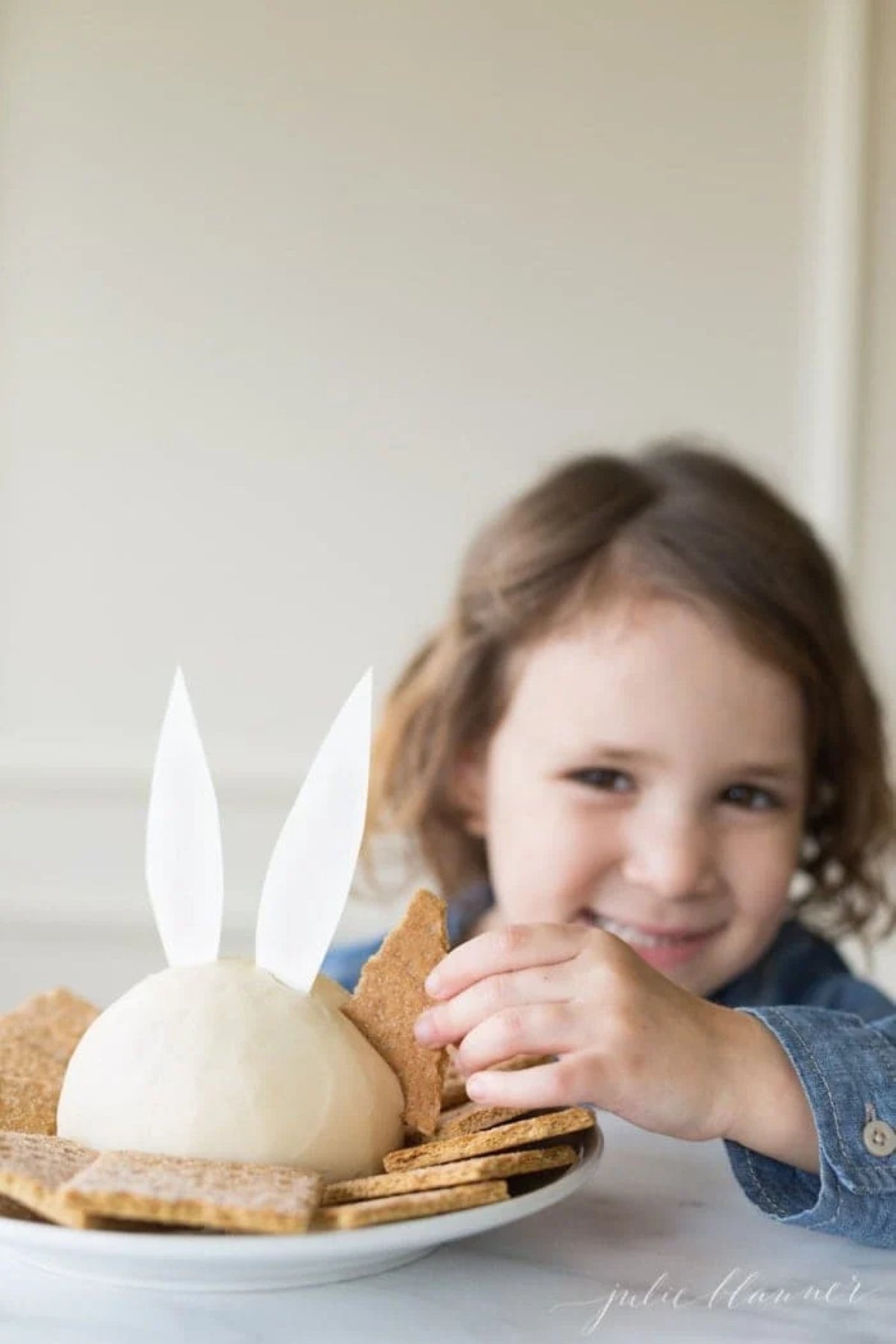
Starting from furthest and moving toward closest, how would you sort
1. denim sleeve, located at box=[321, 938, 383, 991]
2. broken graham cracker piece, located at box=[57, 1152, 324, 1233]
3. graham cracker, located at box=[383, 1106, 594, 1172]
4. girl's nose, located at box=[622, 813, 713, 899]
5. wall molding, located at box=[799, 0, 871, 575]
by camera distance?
wall molding, located at box=[799, 0, 871, 575] < denim sleeve, located at box=[321, 938, 383, 991] < girl's nose, located at box=[622, 813, 713, 899] < graham cracker, located at box=[383, 1106, 594, 1172] < broken graham cracker piece, located at box=[57, 1152, 324, 1233]

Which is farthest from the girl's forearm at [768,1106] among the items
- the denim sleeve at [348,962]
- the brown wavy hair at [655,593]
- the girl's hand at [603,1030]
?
the denim sleeve at [348,962]

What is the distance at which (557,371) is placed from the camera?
8.27 feet

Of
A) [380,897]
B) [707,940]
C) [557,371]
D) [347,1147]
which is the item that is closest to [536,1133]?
[347,1147]

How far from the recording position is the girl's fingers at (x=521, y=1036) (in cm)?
72

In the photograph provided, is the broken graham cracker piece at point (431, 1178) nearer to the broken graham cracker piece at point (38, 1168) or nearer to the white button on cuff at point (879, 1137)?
the broken graham cracker piece at point (38, 1168)

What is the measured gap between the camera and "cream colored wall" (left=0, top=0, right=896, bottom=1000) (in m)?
2.49

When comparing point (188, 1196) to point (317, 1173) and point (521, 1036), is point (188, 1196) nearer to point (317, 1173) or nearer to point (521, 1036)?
point (317, 1173)

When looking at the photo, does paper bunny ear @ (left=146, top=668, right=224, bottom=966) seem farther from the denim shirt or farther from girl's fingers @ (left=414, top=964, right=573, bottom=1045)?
the denim shirt

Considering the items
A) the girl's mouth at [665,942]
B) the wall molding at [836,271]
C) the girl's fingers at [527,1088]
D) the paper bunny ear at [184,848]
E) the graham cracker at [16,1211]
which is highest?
the wall molding at [836,271]

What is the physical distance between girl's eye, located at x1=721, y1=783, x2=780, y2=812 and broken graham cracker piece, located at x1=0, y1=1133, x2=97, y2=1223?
818 mm

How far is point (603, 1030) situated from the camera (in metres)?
0.73

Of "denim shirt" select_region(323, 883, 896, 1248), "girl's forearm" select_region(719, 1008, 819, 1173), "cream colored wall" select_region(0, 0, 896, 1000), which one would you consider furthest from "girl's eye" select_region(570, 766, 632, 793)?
"cream colored wall" select_region(0, 0, 896, 1000)

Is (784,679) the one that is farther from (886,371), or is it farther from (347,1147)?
(886,371)

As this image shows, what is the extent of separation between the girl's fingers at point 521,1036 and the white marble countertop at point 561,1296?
76 millimetres
